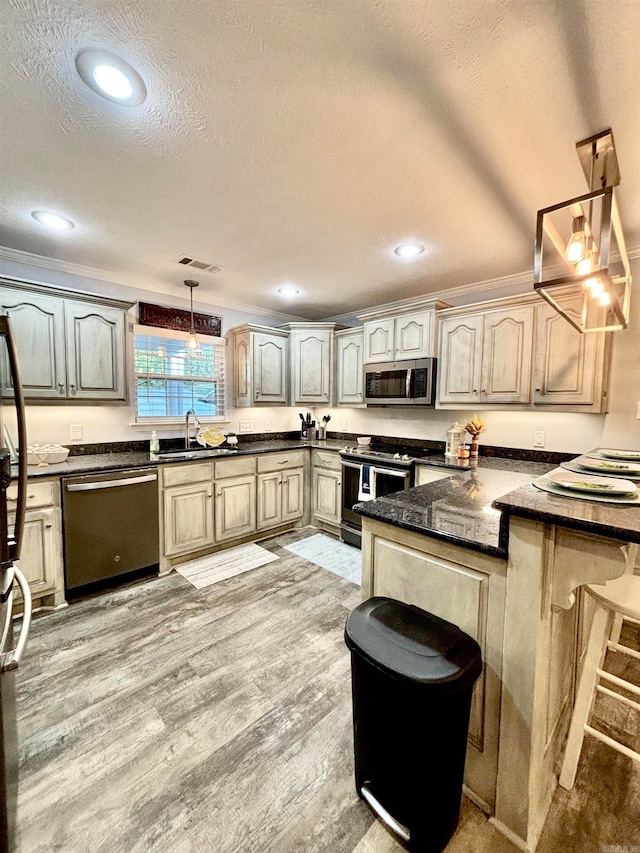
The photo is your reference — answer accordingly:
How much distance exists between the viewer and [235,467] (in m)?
3.49

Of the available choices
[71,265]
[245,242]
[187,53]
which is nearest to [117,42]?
[187,53]

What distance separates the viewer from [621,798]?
1.31 m

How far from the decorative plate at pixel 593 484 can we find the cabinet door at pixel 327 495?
8.37 ft

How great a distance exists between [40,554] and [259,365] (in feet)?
8.38

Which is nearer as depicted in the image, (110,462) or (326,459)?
(110,462)

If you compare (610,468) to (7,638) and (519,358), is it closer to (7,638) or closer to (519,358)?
(519,358)

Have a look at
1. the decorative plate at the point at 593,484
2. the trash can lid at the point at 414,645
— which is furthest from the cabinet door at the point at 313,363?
the trash can lid at the point at 414,645

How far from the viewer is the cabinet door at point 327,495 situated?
3.86 meters

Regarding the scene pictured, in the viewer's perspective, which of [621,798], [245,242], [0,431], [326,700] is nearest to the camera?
[0,431]

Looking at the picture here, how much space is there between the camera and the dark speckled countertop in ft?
3.97

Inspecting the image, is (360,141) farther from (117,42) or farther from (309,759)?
(309,759)

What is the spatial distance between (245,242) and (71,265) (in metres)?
1.65

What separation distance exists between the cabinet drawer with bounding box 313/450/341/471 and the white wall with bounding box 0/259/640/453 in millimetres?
700

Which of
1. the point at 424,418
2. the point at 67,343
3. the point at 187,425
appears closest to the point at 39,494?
the point at 67,343
